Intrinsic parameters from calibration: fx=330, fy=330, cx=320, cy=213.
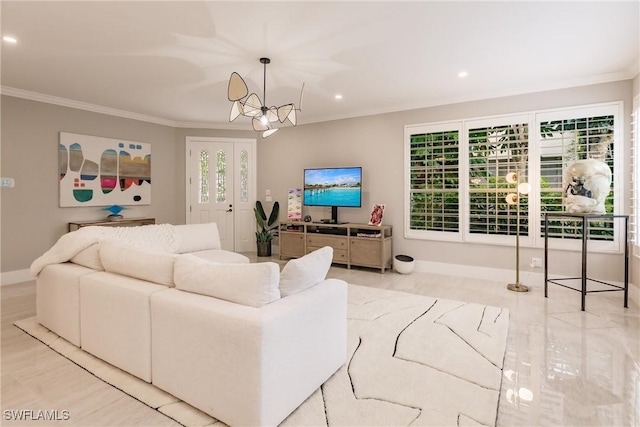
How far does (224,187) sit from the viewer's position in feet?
21.5

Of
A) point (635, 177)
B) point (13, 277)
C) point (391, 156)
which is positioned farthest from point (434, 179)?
point (13, 277)

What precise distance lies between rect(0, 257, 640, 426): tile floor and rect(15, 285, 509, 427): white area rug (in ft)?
0.26

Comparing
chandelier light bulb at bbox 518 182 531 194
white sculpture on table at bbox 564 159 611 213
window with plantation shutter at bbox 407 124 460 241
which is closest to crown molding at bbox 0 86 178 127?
window with plantation shutter at bbox 407 124 460 241

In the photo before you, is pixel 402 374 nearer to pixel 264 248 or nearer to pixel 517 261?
pixel 517 261

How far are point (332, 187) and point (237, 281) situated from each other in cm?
397

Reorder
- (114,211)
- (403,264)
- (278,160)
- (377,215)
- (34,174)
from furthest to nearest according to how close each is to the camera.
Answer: (278,160) → (114,211) → (377,215) → (403,264) → (34,174)

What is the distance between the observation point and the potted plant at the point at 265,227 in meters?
6.33

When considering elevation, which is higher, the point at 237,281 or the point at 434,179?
the point at 434,179

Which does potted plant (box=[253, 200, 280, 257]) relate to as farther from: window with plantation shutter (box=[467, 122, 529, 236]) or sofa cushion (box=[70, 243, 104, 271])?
sofa cushion (box=[70, 243, 104, 271])

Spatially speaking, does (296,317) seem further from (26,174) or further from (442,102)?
(26,174)

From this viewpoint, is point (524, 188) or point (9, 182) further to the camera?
point (9, 182)

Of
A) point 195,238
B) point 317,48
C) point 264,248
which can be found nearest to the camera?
point 317,48

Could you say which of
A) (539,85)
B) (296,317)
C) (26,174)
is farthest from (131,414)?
(539,85)

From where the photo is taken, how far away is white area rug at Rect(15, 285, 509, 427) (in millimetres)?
1730
